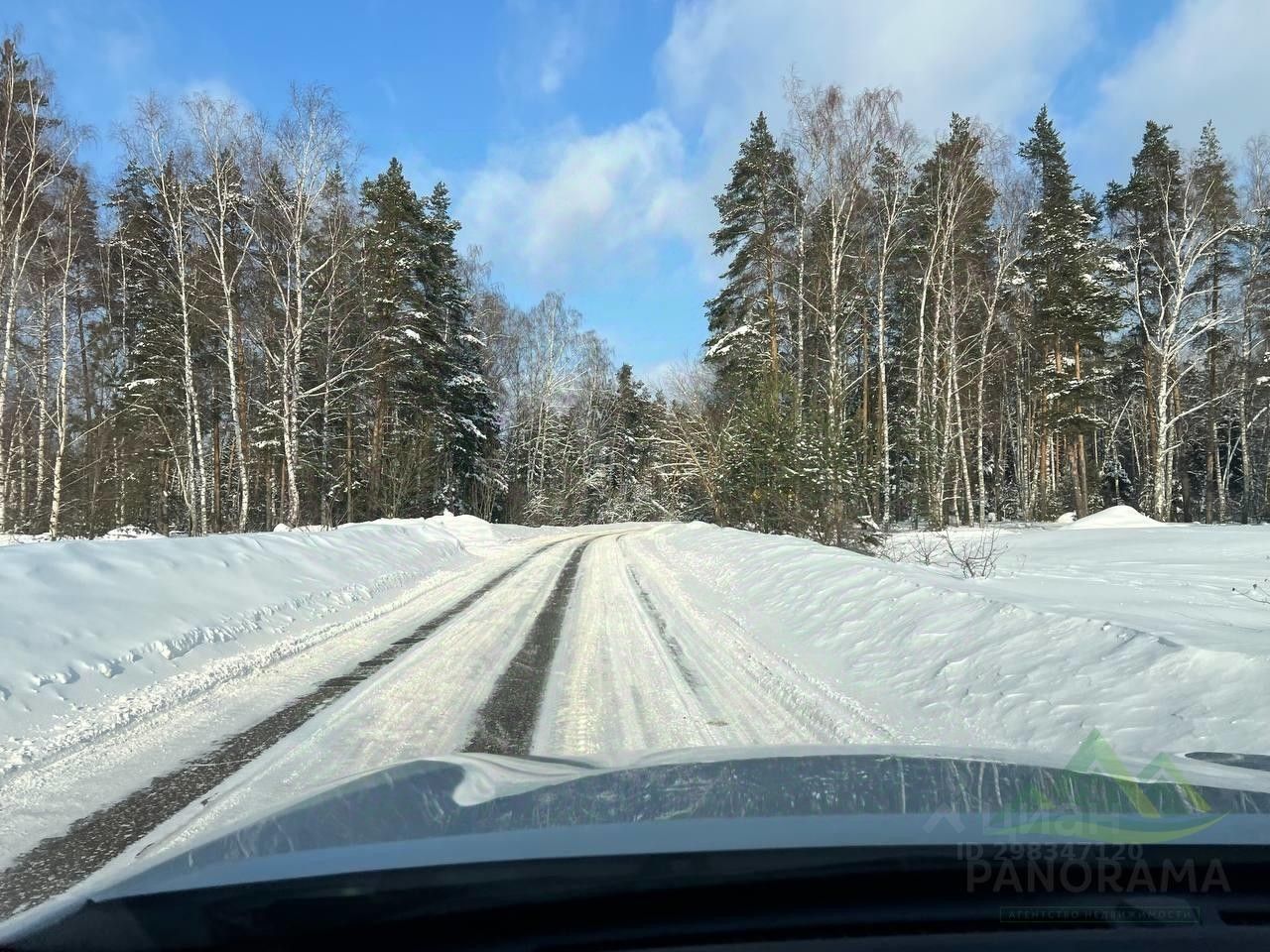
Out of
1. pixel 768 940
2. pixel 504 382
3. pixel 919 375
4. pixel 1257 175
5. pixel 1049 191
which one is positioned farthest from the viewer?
pixel 504 382

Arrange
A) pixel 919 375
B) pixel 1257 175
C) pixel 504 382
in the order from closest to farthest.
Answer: pixel 1257 175, pixel 919 375, pixel 504 382

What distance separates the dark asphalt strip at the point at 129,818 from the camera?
274 cm

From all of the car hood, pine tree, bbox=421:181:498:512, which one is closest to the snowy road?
the car hood

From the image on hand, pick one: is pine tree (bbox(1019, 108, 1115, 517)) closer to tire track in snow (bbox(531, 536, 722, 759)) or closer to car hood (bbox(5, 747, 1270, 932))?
tire track in snow (bbox(531, 536, 722, 759))

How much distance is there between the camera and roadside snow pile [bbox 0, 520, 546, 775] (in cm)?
498

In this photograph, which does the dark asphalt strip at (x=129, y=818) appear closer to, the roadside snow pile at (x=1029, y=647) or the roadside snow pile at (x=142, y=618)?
the roadside snow pile at (x=142, y=618)

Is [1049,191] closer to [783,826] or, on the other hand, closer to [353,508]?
[353,508]

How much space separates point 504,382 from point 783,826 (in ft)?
146

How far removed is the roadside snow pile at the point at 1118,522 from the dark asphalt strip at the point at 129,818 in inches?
747

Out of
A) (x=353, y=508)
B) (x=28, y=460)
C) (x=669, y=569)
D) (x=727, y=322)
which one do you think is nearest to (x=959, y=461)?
(x=727, y=322)

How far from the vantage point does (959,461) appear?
90.7 feet

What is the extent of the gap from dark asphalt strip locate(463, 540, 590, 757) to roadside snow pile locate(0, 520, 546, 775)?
7.28ft

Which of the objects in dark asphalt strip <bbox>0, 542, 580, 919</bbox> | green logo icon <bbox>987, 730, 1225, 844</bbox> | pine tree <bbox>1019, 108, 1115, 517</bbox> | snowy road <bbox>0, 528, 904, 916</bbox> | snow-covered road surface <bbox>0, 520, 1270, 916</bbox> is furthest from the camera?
pine tree <bbox>1019, 108, 1115, 517</bbox>

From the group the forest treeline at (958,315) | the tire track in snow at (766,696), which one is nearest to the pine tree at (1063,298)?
the forest treeline at (958,315)
